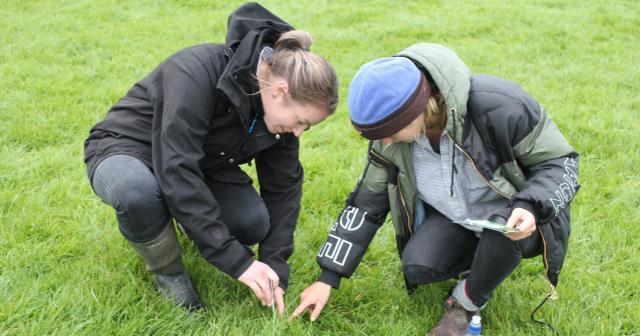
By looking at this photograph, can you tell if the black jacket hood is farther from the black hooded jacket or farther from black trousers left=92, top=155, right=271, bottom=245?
A: black trousers left=92, top=155, right=271, bottom=245

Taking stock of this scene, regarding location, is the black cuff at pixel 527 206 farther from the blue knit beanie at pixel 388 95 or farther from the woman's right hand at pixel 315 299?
the woman's right hand at pixel 315 299

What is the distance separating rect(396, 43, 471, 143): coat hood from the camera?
2.29m

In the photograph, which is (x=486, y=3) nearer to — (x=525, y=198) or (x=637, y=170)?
(x=637, y=170)

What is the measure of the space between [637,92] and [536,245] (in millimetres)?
3837

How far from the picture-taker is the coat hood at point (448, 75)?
90.4 inches

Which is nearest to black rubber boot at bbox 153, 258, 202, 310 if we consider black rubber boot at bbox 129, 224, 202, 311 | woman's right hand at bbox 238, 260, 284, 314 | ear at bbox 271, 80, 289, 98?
black rubber boot at bbox 129, 224, 202, 311

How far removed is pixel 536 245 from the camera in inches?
100

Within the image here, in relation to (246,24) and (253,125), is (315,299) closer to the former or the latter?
Answer: (253,125)

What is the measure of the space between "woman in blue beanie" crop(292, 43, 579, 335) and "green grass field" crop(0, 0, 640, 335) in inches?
9.8

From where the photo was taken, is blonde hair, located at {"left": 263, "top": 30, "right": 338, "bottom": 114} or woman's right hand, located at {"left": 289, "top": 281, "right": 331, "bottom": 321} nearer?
blonde hair, located at {"left": 263, "top": 30, "right": 338, "bottom": 114}

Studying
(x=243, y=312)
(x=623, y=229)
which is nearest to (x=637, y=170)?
(x=623, y=229)

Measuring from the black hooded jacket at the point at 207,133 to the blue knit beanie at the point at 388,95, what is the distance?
46 centimetres

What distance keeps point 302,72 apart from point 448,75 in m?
0.54

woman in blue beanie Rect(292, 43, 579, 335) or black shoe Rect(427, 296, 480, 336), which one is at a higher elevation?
woman in blue beanie Rect(292, 43, 579, 335)
